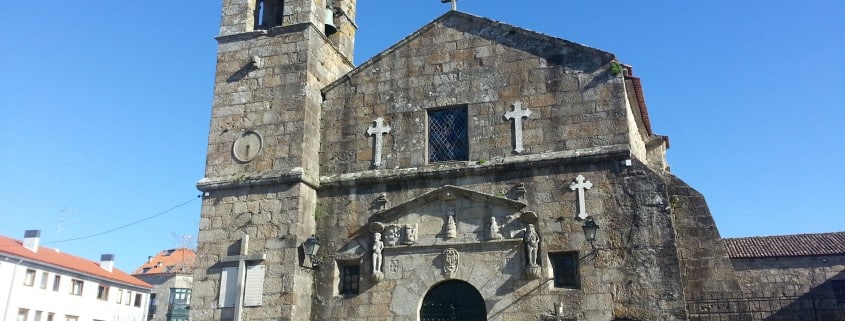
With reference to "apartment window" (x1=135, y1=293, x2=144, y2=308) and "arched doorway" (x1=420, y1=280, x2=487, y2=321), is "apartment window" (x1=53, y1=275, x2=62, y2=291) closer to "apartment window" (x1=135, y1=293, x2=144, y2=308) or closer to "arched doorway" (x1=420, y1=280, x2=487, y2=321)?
"apartment window" (x1=135, y1=293, x2=144, y2=308)

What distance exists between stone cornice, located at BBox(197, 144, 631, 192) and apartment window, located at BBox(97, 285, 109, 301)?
2937 cm

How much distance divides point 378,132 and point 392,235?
6.92 ft

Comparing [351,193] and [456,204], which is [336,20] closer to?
[351,193]

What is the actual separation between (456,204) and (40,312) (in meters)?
29.1

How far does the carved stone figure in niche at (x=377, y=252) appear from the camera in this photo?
11.8 meters

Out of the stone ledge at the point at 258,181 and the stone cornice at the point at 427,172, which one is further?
the stone ledge at the point at 258,181

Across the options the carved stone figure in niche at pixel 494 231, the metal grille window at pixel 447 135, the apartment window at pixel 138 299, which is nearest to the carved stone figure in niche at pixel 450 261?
the carved stone figure in niche at pixel 494 231

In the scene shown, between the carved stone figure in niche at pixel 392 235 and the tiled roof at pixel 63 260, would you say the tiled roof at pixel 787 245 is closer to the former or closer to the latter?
the carved stone figure in niche at pixel 392 235

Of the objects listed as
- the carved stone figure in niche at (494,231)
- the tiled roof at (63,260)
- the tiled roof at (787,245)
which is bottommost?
the carved stone figure in niche at (494,231)

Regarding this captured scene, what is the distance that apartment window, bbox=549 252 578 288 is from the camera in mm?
10914

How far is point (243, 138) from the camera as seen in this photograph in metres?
13.1

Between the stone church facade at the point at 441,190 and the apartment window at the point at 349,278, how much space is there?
26 mm

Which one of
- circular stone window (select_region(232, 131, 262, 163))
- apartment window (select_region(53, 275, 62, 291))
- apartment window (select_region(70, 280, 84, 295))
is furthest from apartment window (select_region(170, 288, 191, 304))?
circular stone window (select_region(232, 131, 262, 163))

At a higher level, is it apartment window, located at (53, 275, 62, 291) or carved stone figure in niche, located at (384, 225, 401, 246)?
apartment window, located at (53, 275, 62, 291)
